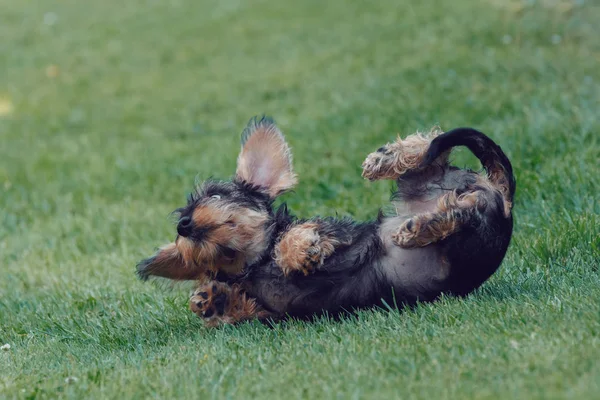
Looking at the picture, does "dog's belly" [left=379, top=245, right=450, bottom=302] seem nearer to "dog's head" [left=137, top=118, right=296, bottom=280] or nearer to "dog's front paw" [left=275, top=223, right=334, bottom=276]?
"dog's front paw" [left=275, top=223, right=334, bottom=276]

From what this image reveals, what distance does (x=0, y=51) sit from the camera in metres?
15.7

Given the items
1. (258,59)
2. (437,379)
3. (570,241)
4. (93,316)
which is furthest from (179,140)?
(437,379)

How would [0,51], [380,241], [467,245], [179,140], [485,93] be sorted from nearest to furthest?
1. [467,245]
2. [380,241]
3. [485,93]
4. [179,140]
5. [0,51]

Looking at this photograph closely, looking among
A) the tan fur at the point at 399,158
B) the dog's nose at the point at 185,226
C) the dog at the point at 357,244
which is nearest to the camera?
the dog at the point at 357,244

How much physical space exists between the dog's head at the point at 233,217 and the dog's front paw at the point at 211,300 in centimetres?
8

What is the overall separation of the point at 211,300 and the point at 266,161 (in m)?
0.90

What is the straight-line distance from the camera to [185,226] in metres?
4.43

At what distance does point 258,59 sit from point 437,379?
10.9 metres

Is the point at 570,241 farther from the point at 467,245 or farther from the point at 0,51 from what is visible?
the point at 0,51

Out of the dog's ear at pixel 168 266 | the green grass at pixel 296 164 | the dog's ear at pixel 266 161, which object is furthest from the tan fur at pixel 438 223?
the dog's ear at pixel 168 266

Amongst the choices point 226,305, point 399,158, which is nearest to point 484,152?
point 399,158

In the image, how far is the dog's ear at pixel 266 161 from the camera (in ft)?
16.4

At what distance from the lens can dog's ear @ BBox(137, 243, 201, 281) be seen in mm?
4695

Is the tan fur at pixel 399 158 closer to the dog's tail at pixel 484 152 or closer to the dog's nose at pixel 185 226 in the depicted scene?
the dog's tail at pixel 484 152
